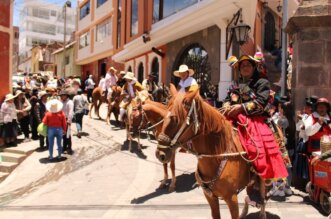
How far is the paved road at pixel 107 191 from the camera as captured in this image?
6.84 m

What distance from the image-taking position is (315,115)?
22.4ft

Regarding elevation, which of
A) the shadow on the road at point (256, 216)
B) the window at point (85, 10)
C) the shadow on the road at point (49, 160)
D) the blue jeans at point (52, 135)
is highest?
the window at point (85, 10)

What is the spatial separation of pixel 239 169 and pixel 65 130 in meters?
7.46

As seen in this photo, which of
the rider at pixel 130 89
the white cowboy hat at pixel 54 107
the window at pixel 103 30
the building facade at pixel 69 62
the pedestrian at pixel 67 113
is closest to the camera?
the white cowboy hat at pixel 54 107

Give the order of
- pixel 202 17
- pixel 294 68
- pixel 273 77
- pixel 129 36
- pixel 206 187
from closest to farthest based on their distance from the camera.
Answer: pixel 206 187
pixel 294 68
pixel 202 17
pixel 273 77
pixel 129 36

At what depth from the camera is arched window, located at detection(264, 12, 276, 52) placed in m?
17.6

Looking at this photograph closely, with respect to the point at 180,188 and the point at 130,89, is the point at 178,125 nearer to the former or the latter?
the point at 180,188

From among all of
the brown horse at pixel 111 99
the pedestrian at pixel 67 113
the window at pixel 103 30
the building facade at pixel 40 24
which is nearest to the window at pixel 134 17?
the window at pixel 103 30

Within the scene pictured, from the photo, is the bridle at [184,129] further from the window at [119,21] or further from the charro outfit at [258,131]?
the window at [119,21]

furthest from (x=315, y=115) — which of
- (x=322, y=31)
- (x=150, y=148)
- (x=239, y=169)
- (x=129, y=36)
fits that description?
(x=129, y=36)

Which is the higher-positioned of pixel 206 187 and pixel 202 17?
pixel 202 17

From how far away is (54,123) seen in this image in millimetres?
10578

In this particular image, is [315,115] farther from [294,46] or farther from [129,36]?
[129,36]

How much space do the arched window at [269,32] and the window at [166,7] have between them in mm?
4007
